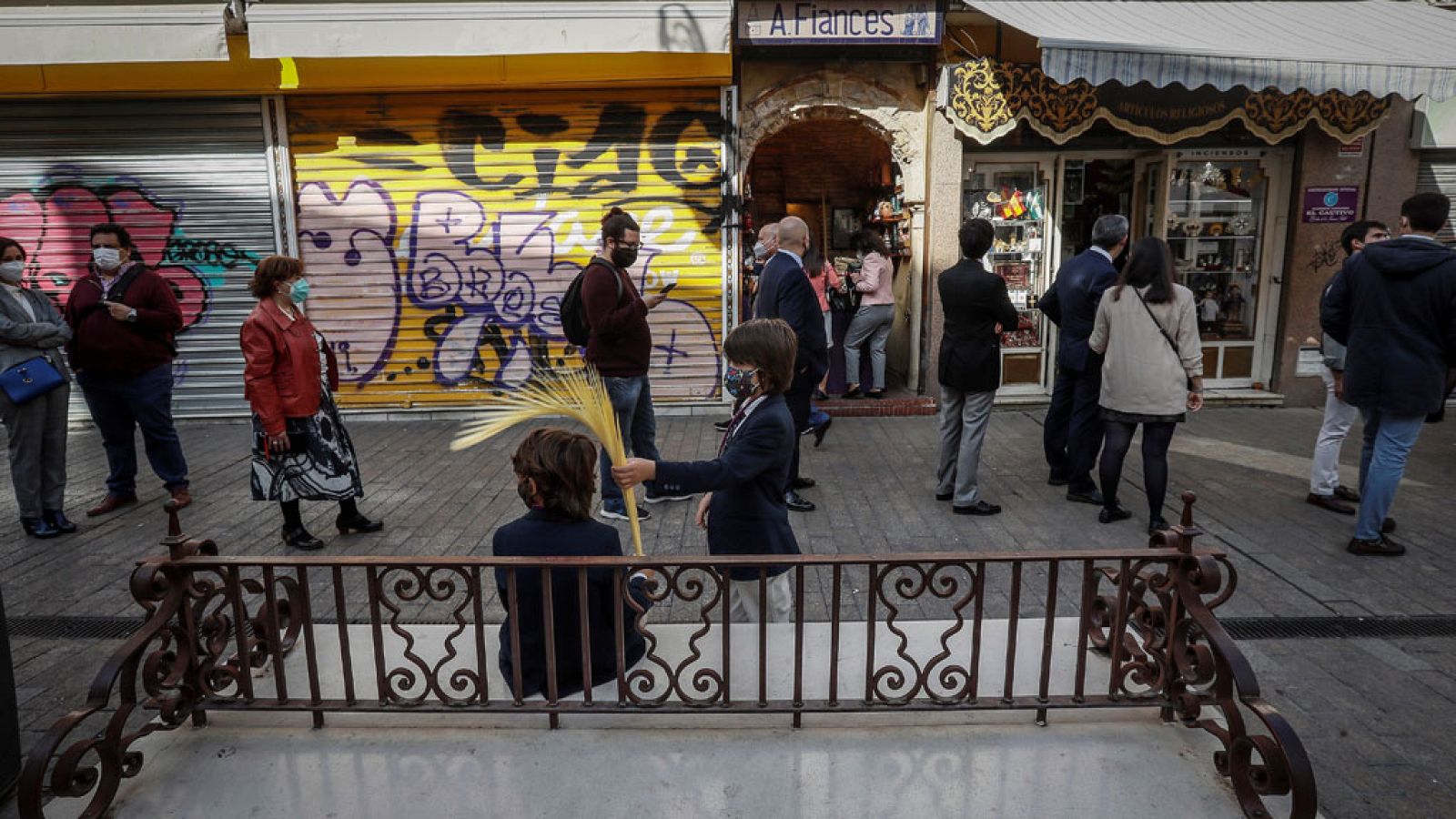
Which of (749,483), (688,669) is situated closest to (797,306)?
(749,483)

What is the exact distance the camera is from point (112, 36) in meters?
7.61

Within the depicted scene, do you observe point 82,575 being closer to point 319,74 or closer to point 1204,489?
point 319,74

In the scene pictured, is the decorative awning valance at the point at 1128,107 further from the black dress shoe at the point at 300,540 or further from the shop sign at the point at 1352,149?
the black dress shoe at the point at 300,540

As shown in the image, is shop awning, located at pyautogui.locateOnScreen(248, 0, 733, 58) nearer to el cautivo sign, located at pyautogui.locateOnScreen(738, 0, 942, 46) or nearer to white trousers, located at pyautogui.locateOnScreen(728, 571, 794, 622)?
el cautivo sign, located at pyautogui.locateOnScreen(738, 0, 942, 46)

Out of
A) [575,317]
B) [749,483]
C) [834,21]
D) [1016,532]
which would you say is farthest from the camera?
[834,21]

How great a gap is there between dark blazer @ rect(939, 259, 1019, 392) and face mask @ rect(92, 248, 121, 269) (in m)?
5.26

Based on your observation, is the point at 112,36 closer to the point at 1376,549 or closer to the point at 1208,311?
the point at 1376,549

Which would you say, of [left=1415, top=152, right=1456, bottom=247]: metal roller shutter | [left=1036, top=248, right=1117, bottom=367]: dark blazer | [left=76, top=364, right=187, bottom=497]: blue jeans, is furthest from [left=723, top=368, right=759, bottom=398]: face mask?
[left=1415, top=152, right=1456, bottom=247]: metal roller shutter

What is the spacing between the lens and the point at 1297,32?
296 inches

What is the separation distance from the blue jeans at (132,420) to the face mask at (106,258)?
690mm

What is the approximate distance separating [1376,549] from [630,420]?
435 cm

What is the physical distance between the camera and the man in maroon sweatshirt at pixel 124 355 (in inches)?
219

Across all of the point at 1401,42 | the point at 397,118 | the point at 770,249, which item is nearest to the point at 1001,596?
the point at 770,249

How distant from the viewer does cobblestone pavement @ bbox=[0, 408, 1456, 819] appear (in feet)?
10.8
